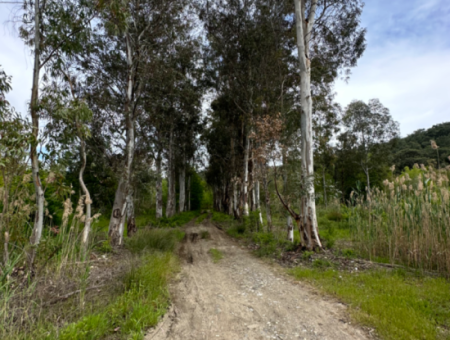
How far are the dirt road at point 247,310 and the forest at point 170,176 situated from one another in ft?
0.98

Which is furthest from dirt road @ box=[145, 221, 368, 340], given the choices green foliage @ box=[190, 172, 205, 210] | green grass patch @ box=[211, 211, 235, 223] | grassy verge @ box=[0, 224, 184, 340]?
green foliage @ box=[190, 172, 205, 210]

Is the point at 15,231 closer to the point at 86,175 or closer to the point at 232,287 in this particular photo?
the point at 232,287

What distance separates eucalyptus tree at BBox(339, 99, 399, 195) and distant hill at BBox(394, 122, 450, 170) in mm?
1937

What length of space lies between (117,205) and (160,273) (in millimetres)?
4790

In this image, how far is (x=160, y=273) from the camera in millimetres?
5102

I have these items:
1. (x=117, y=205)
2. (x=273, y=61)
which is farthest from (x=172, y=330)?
(x=273, y=61)

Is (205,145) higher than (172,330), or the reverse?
(205,145)

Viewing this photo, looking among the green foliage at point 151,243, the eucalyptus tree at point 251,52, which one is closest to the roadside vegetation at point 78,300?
the green foliage at point 151,243

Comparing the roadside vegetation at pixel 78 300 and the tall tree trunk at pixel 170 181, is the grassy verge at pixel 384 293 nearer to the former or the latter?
the roadside vegetation at pixel 78 300

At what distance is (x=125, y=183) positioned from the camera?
A: 9.06 meters

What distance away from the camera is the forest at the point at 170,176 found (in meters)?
3.71

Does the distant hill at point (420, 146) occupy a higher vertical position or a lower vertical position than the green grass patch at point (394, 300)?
higher

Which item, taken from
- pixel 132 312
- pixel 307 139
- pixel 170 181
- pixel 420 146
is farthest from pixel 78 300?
pixel 420 146

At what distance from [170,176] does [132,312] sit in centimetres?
1639
